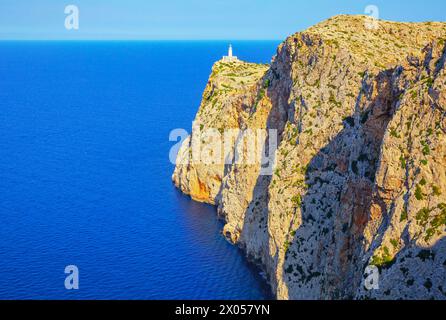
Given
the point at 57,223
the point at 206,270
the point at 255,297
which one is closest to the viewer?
the point at 255,297

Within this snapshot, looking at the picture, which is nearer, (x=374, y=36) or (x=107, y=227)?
(x=374, y=36)

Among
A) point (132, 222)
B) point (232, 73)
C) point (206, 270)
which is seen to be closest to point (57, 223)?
point (132, 222)

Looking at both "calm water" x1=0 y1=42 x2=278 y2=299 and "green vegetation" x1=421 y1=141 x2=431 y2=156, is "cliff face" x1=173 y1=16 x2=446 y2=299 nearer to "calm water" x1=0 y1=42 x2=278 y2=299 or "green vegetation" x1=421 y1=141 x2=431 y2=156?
"green vegetation" x1=421 y1=141 x2=431 y2=156

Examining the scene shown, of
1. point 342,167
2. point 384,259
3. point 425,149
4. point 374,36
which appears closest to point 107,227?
point 342,167

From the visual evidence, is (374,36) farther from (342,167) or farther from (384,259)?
(384,259)
